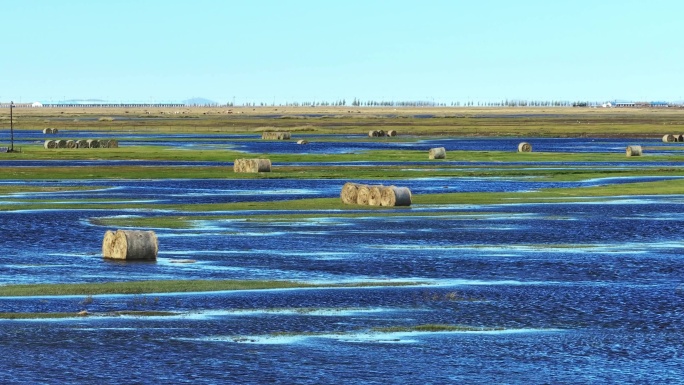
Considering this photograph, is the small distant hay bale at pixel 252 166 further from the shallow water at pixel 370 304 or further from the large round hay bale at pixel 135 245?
the large round hay bale at pixel 135 245

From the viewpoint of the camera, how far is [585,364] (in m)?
19.5

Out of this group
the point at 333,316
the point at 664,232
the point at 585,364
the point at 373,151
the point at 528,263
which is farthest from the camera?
the point at 373,151

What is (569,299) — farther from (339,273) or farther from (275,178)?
(275,178)

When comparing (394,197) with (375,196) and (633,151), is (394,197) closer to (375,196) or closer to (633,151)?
(375,196)

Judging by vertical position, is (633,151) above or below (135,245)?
above

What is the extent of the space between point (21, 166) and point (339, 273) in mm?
50232

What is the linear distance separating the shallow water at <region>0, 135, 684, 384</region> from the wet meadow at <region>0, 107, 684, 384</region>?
0.07 meters

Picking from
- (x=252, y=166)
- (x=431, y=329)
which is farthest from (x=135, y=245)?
(x=252, y=166)

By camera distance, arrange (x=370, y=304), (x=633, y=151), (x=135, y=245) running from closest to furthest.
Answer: (x=370, y=304) < (x=135, y=245) < (x=633, y=151)

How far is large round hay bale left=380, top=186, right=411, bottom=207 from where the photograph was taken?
48469 millimetres

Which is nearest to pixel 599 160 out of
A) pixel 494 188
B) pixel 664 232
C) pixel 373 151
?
pixel 373 151

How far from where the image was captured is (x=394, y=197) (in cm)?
4844

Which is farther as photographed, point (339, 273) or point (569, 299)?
point (339, 273)

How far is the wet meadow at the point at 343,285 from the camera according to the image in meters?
19.6
